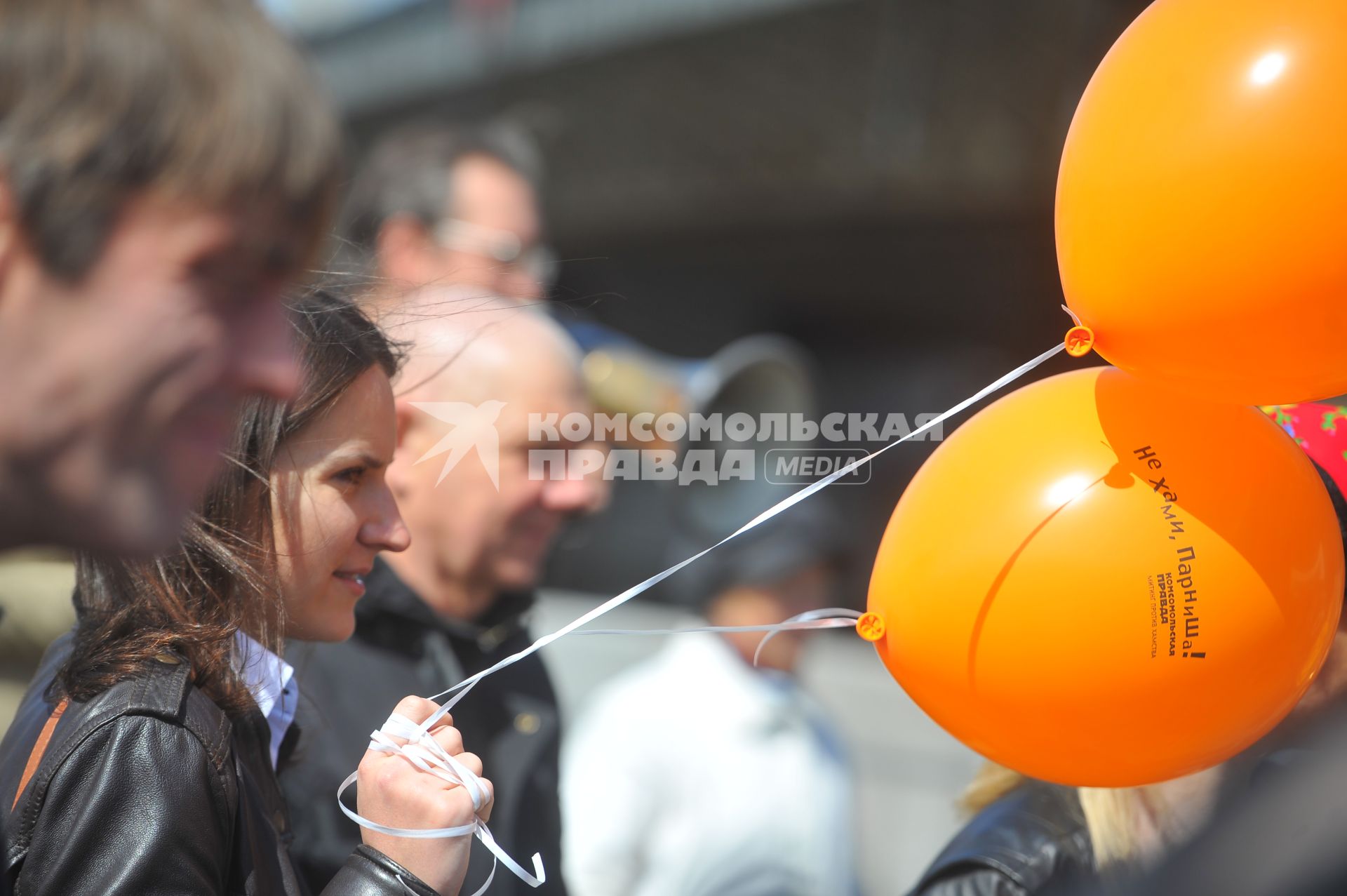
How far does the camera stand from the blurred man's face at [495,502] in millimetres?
2070

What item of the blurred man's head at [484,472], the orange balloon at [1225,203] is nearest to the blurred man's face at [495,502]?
the blurred man's head at [484,472]

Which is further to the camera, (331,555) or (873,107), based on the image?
(873,107)

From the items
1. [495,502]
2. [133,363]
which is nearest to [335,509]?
[133,363]

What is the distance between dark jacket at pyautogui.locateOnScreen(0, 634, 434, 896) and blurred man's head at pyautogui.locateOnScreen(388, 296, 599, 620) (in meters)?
0.86

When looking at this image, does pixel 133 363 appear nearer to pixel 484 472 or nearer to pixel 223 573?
pixel 223 573

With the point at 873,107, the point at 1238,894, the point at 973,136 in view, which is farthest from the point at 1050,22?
the point at 1238,894

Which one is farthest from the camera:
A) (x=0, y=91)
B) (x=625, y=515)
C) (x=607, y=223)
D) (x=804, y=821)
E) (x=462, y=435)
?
(x=607, y=223)

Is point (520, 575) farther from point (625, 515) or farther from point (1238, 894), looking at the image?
point (625, 515)

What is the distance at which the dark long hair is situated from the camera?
118cm

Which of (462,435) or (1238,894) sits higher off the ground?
(462,435)

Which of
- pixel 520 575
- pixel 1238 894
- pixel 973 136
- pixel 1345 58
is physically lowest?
pixel 1238 894

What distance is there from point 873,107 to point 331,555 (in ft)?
19.8

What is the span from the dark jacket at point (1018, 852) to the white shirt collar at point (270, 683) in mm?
897

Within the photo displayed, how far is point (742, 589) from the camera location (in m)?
3.11
